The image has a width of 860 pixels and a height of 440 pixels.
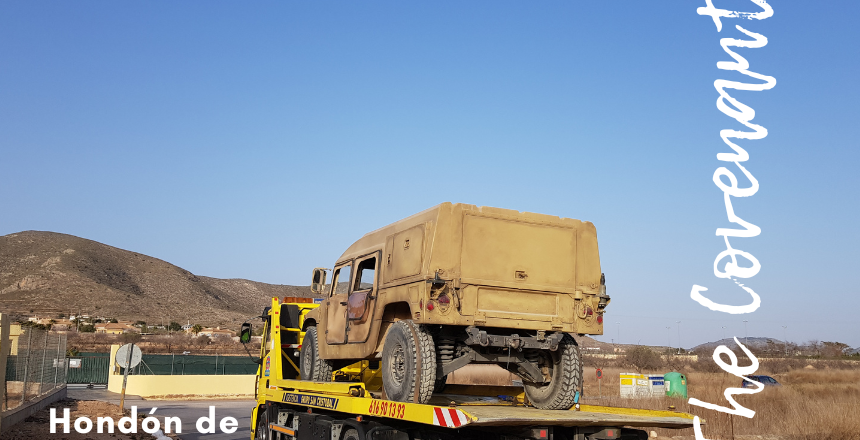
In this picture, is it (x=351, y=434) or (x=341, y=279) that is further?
(x=341, y=279)

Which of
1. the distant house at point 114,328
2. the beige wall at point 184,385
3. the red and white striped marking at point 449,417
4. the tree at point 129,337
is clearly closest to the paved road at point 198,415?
the beige wall at point 184,385

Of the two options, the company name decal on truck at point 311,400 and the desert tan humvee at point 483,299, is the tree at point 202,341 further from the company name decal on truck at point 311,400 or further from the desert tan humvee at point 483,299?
the desert tan humvee at point 483,299

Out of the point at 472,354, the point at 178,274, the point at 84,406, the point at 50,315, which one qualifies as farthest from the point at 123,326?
the point at 472,354

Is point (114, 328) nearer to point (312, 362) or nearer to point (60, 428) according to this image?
point (60, 428)

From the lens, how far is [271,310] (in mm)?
14109

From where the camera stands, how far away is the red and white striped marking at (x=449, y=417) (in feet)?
23.0

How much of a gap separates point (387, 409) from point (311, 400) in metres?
2.73

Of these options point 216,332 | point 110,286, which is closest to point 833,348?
point 216,332

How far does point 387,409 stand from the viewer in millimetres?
8320

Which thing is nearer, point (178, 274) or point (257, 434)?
point (257, 434)

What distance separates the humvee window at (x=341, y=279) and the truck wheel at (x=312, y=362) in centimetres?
97

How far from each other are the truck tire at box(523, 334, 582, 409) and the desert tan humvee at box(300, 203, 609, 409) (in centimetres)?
1

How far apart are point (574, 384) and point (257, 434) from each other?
755 cm

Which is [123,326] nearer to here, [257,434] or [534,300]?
[257,434]
